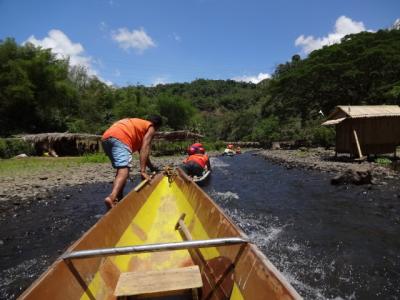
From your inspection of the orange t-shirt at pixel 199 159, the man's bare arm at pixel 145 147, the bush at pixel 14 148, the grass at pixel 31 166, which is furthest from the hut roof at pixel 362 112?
the bush at pixel 14 148

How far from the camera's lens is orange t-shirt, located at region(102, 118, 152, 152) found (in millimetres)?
6086

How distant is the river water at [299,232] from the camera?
5387 mm

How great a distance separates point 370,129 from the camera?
63.6 feet

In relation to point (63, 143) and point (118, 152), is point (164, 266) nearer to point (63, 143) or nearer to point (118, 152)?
point (118, 152)

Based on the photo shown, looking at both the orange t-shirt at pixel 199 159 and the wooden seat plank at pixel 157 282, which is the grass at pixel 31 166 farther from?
the wooden seat plank at pixel 157 282

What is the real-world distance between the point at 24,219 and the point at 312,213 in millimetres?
7921

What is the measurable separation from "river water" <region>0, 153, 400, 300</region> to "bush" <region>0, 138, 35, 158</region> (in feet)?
54.4

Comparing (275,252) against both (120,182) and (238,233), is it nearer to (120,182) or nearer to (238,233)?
(120,182)

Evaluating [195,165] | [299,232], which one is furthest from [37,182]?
[299,232]

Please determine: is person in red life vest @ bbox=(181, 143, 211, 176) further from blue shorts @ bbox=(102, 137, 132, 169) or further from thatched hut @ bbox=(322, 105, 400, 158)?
thatched hut @ bbox=(322, 105, 400, 158)

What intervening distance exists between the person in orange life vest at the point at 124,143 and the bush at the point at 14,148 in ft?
82.3

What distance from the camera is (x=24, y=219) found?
952cm

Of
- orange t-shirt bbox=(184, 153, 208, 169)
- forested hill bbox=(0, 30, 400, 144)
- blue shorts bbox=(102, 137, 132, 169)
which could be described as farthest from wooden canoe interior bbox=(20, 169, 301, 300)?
forested hill bbox=(0, 30, 400, 144)

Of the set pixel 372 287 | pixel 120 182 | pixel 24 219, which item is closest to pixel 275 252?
pixel 372 287
